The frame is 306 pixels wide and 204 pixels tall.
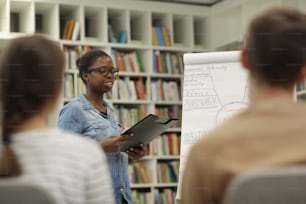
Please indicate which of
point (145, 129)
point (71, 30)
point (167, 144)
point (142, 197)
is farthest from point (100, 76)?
point (167, 144)

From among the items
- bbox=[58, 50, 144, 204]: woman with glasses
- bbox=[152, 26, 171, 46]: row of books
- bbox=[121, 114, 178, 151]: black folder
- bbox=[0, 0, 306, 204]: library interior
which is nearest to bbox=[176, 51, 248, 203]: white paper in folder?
bbox=[121, 114, 178, 151]: black folder

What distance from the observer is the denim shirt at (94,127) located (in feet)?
8.54

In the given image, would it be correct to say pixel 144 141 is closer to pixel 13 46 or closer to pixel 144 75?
pixel 13 46

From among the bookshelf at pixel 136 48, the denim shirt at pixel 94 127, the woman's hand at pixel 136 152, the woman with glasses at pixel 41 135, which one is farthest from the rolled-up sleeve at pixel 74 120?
the bookshelf at pixel 136 48

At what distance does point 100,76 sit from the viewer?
2738 mm

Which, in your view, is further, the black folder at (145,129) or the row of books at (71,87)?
the row of books at (71,87)

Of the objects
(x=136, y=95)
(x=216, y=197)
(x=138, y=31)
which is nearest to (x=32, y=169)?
(x=216, y=197)

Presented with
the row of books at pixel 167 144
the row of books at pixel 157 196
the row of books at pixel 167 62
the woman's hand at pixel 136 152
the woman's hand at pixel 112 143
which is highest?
the row of books at pixel 167 62

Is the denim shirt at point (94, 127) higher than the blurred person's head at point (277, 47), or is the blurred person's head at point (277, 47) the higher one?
the blurred person's head at point (277, 47)

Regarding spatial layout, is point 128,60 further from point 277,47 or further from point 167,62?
point 277,47

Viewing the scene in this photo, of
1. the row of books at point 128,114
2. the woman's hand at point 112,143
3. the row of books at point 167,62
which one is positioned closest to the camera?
the woman's hand at point 112,143

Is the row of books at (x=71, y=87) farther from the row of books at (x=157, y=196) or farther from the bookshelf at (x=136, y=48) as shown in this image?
the row of books at (x=157, y=196)

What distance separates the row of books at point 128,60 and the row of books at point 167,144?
63 cm

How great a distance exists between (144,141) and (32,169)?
1672 mm
